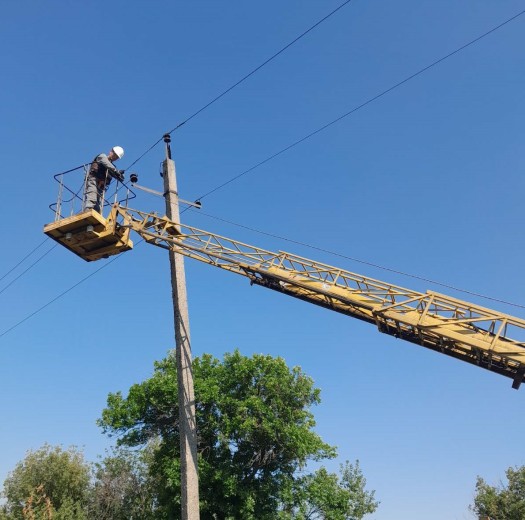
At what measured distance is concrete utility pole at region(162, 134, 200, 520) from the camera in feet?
40.5

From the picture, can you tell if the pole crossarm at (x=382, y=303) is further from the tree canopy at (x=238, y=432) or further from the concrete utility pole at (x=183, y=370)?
the tree canopy at (x=238, y=432)

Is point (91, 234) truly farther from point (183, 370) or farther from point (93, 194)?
point (183, 370)

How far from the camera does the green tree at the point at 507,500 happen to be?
41.2 metres

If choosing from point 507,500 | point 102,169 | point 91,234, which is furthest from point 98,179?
point 507,500

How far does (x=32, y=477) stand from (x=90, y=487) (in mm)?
4503

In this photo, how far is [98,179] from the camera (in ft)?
42.2

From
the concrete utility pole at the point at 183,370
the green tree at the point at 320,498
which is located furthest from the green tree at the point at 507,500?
the concrete utility pole at the point at 183,370

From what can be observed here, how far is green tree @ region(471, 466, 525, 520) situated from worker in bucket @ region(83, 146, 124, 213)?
42.5m

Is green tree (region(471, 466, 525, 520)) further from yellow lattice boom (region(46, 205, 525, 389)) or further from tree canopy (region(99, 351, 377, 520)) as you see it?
yellow lattice boom (region(46, 205, 525, 389))

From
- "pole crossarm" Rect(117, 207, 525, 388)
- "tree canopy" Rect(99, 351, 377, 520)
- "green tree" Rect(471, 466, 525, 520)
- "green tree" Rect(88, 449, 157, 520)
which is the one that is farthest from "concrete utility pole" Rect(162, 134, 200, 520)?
"green tree" Rect(471, 466, 525, 520)

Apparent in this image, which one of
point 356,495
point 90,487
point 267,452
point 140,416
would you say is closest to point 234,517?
point 267,452

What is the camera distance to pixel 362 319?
38.6 ft

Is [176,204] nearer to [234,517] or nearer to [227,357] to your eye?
[227,357]

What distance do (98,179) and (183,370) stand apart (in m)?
5.39
